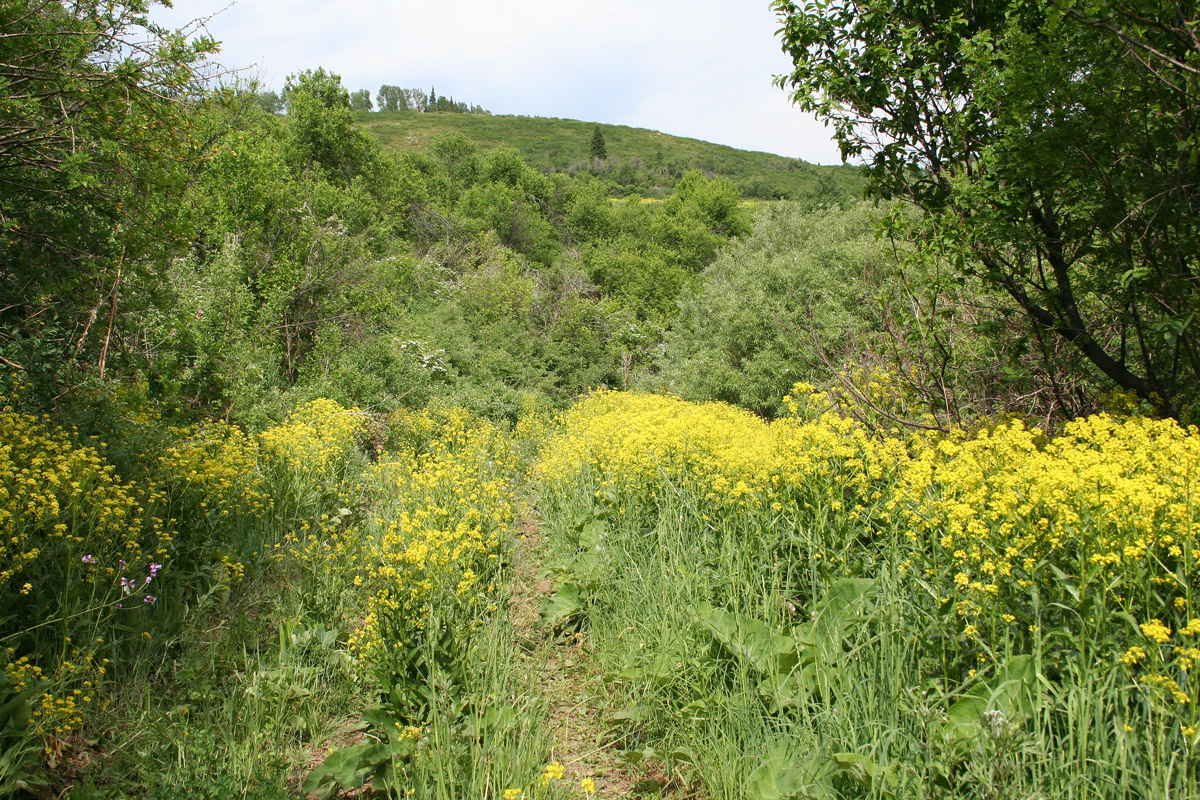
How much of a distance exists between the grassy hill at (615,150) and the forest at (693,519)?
5434 cm

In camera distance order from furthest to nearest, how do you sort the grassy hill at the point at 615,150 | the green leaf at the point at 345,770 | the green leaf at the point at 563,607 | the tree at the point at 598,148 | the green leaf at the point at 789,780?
the tree at the point at 598,148, the grassy hill at the point at 615,150, the green leaf at the point at 563,607, the green leaf at the point at 345,770, the green leaf at the point at 789,780

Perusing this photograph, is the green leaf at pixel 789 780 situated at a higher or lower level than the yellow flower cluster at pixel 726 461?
lower

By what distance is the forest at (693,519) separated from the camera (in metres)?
2.46

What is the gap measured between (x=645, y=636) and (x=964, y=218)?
136 inches

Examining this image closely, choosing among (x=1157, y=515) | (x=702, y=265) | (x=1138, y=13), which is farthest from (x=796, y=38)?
(x=702, y=265)

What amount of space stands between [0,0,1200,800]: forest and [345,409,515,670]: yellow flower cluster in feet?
0.13

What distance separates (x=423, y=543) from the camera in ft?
11.5

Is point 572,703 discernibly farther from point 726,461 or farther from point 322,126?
point 322,126

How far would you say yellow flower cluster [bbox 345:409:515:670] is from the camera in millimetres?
3143

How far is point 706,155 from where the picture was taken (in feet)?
257

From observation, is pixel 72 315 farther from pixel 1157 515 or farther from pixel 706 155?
pixel 706 155

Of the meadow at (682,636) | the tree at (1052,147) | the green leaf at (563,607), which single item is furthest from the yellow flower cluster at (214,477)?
the tree at (1052,147)

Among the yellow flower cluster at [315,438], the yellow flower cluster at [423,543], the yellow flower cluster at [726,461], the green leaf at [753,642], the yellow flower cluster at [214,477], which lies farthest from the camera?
the yellow flower cluster at [315,438]

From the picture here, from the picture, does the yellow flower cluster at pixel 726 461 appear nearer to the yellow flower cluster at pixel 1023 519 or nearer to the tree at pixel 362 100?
the yellow flower cluster at pixel 1023 519
